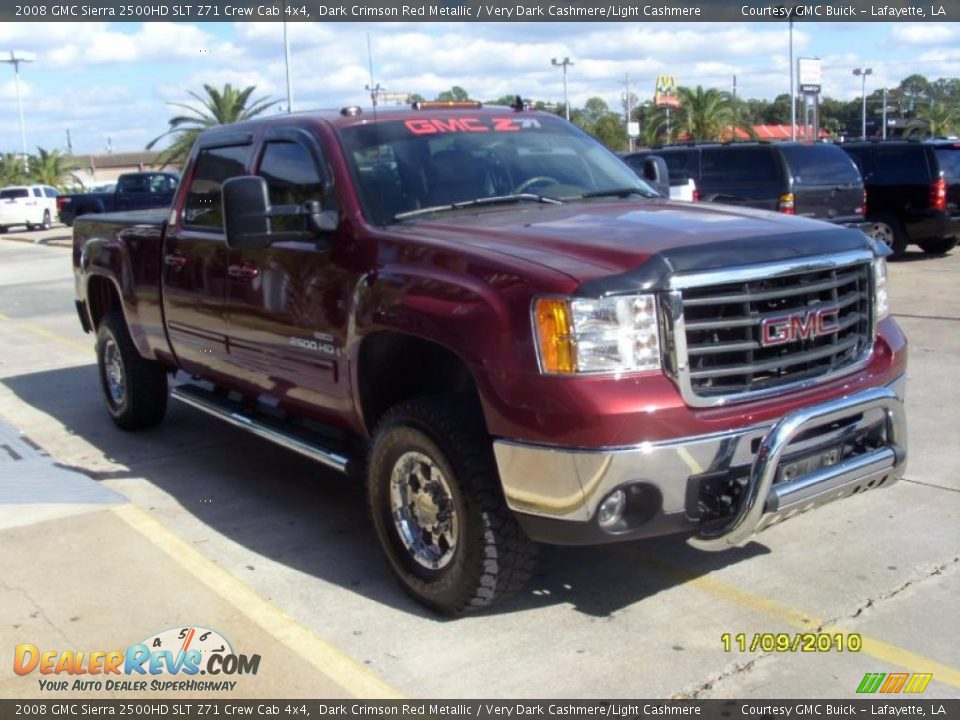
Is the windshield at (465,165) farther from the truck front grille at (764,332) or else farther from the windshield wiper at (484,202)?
the truck front grille at (764,332)

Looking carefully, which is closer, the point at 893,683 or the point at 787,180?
the point at 893,683

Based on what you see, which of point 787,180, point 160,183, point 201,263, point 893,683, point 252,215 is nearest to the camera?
point 893,683

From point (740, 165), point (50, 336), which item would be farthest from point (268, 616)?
point (740, 165)

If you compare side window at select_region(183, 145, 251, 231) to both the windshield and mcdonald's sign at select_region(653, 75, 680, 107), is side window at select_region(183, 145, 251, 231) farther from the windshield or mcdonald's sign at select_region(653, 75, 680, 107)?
mcdonald's sign at select_region(653, 75, 680, 107)

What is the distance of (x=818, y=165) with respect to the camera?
14.6 metres

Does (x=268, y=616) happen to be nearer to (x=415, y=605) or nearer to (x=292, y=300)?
(x=415, y=605)

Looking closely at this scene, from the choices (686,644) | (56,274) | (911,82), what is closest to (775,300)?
(686,644)

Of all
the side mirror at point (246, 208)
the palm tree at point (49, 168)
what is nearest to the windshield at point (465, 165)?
the side mirror at point (246, 208)

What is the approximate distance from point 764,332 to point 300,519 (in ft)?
9.20

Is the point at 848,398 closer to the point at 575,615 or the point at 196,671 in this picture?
the point at 575,615

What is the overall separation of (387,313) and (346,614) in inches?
49.4

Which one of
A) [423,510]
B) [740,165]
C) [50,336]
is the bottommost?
[50,336]

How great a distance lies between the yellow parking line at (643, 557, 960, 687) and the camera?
3.83m

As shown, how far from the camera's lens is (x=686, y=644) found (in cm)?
411
